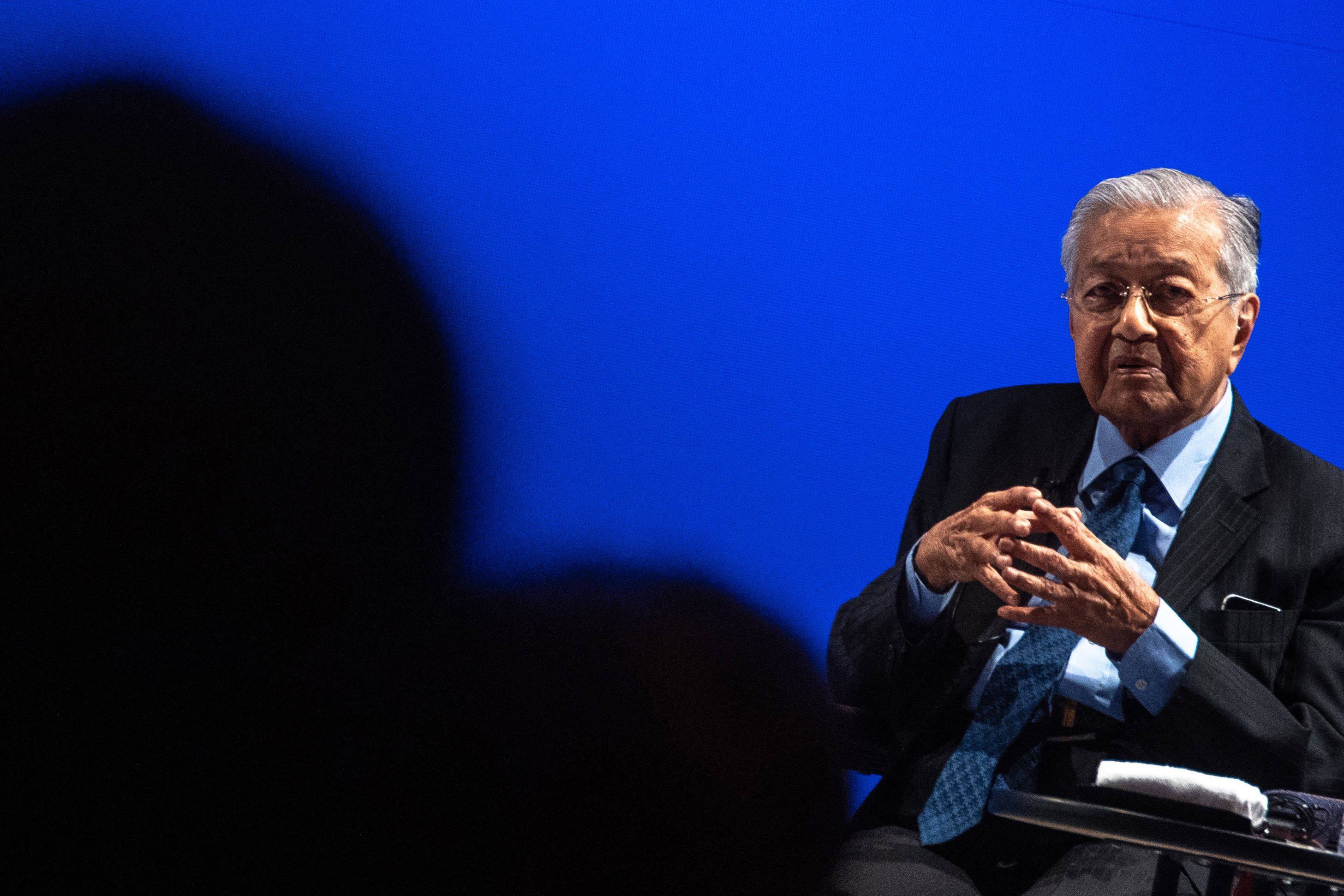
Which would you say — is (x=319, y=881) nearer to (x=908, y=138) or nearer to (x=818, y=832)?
(x=818, y=832)

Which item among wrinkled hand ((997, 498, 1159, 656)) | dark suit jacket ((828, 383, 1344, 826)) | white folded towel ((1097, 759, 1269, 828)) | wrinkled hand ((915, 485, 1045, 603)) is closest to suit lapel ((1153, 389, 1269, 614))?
dark suit jacket ((828, 383, 1344, 826))

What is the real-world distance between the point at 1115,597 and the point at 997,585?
168mm

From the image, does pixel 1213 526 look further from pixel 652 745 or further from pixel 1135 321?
pixel 652 745

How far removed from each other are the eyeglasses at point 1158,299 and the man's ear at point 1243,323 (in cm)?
3

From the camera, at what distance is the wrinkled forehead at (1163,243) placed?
188cm

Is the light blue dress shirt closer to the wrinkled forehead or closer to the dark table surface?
the wrinkled forehead

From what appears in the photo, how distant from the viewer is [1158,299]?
1895 millimetres

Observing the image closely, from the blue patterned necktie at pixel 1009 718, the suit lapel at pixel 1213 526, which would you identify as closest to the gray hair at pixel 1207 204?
the suit lapel at pixel 1213 526

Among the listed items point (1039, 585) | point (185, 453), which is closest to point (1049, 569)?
point (1039, 585)

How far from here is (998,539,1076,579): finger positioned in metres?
1.62

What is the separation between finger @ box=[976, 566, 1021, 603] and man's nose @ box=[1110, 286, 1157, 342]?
504 mm

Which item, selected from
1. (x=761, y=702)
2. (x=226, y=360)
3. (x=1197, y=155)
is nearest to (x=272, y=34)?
(x=226, y=360)

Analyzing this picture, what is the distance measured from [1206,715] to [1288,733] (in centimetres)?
12

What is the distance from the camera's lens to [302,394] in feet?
8.05
